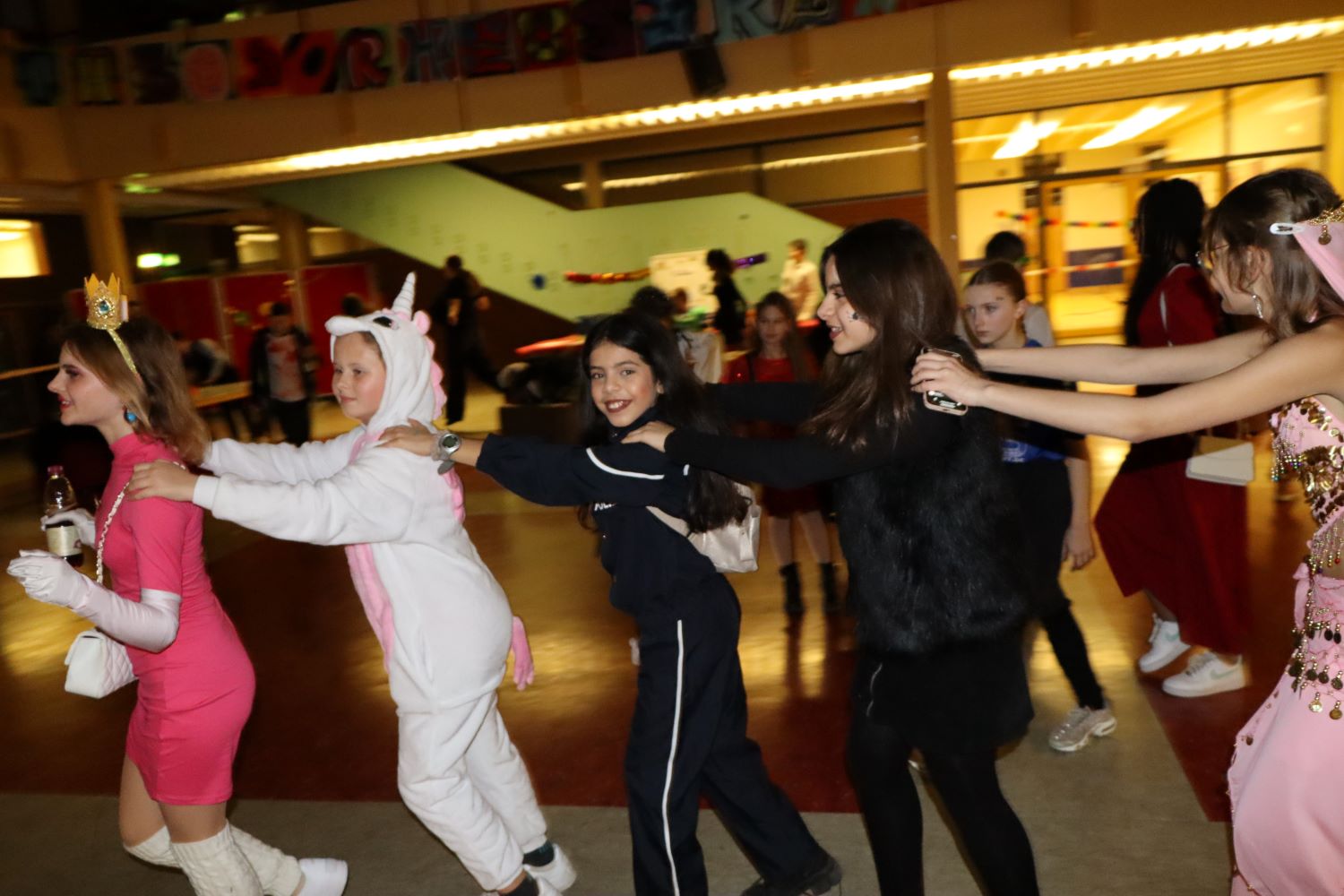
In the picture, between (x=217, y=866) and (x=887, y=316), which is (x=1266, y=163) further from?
(x=217, y=866)

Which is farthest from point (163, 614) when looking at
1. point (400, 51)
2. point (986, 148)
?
point (986, 148)

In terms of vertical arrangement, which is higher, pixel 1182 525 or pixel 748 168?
pixel 748 168

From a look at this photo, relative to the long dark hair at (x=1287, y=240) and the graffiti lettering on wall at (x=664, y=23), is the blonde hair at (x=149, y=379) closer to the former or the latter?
the long dark hair at (x=1287, y=240)

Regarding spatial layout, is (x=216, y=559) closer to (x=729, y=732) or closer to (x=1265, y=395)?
(x=729, y=732)

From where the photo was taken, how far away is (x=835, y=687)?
14.9ft

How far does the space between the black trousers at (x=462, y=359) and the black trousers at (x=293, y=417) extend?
176 centimetres

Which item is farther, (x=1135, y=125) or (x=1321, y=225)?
(x=1135, y=125)

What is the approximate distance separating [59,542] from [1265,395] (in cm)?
297

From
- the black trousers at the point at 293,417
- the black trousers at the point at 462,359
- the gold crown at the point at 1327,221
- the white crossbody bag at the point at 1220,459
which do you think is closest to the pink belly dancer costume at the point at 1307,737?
the gold crown at the point at 1327,221

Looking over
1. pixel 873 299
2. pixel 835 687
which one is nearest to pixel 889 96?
pixel 835 687

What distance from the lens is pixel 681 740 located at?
262 centimetres

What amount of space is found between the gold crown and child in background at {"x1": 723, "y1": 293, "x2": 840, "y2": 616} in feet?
11.0

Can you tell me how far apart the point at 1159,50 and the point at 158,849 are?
10.9 meters

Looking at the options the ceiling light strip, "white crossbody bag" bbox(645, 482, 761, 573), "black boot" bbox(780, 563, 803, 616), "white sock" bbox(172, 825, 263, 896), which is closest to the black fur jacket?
"white crossbody bag" bbox(645, 482, 761, 573)
